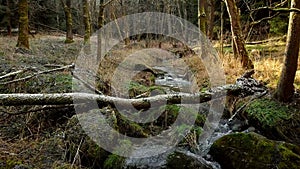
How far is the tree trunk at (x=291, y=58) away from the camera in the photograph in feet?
17.8

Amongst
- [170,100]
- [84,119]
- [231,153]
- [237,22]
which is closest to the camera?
[231,153]

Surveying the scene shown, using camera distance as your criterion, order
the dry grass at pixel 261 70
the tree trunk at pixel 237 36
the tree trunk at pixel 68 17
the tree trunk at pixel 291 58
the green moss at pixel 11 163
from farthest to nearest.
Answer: the tree trunk at pixel 68 17 → the tree trunk at pixel 237 36 → the dry grass at pixel 261 70 → the tree trunk at pixel 291 58 → the green moss at pixel 11 163

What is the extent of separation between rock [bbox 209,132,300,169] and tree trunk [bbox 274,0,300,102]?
1796 mm

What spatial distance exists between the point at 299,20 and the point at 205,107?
2.59 m

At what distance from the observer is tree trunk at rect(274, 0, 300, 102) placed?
17.8 feet

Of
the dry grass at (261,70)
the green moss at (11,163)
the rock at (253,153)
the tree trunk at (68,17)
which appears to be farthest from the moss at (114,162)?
the tree trunk at (68,17)


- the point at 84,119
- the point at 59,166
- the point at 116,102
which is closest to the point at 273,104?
the point at 116,102

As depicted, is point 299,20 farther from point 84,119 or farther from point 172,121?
point 84,119

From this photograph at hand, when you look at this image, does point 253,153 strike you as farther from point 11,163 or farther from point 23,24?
point 23,24

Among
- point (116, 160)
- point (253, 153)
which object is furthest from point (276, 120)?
point (116, 160)

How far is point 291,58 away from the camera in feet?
18.0

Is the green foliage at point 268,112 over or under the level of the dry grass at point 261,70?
under

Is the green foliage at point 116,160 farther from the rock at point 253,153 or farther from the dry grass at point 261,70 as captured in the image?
the dry grass at point 261,70

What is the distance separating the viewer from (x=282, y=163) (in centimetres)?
376
